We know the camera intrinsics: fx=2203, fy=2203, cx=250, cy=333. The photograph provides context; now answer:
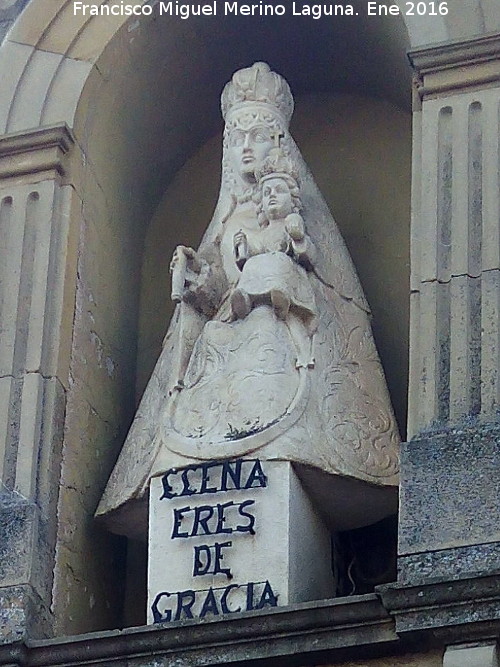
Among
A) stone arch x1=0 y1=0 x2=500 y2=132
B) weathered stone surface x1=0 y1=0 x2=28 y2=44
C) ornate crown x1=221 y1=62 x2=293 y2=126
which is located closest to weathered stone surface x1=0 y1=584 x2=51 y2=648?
stone arch x1=0 y1=0 x2=500 y2=132

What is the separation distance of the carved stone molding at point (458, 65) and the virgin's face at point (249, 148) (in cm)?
60

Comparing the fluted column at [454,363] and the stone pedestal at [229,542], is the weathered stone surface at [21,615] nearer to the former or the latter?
the stone pedestal at [229,542]

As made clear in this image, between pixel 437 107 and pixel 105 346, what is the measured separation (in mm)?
1469

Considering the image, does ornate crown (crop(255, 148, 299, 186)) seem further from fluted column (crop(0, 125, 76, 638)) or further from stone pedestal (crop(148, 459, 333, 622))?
stone pedestal (crop(148, 459, 333, 622))

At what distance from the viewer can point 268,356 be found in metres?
6.93

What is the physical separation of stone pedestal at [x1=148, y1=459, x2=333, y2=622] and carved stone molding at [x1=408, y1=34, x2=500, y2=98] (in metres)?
1.37

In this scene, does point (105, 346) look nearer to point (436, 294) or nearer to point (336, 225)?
point (336, 225)

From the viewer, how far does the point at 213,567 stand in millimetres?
6633

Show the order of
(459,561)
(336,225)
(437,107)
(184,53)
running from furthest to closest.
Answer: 1. (184,53)
2. (336,225)
3. (437,107)
4. (459,561)

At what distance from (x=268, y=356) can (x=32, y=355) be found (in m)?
A: 0.80

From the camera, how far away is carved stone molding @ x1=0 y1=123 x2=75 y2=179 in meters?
7.52

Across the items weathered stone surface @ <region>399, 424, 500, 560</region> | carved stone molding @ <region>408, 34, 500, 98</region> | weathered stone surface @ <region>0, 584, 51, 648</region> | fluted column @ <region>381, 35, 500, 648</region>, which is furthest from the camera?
carved stone molding @ <region>408, 34, 500, 98</region>

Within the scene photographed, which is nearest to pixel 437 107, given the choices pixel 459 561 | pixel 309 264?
pixel 309 264

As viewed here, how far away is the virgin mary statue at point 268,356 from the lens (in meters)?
6.83
